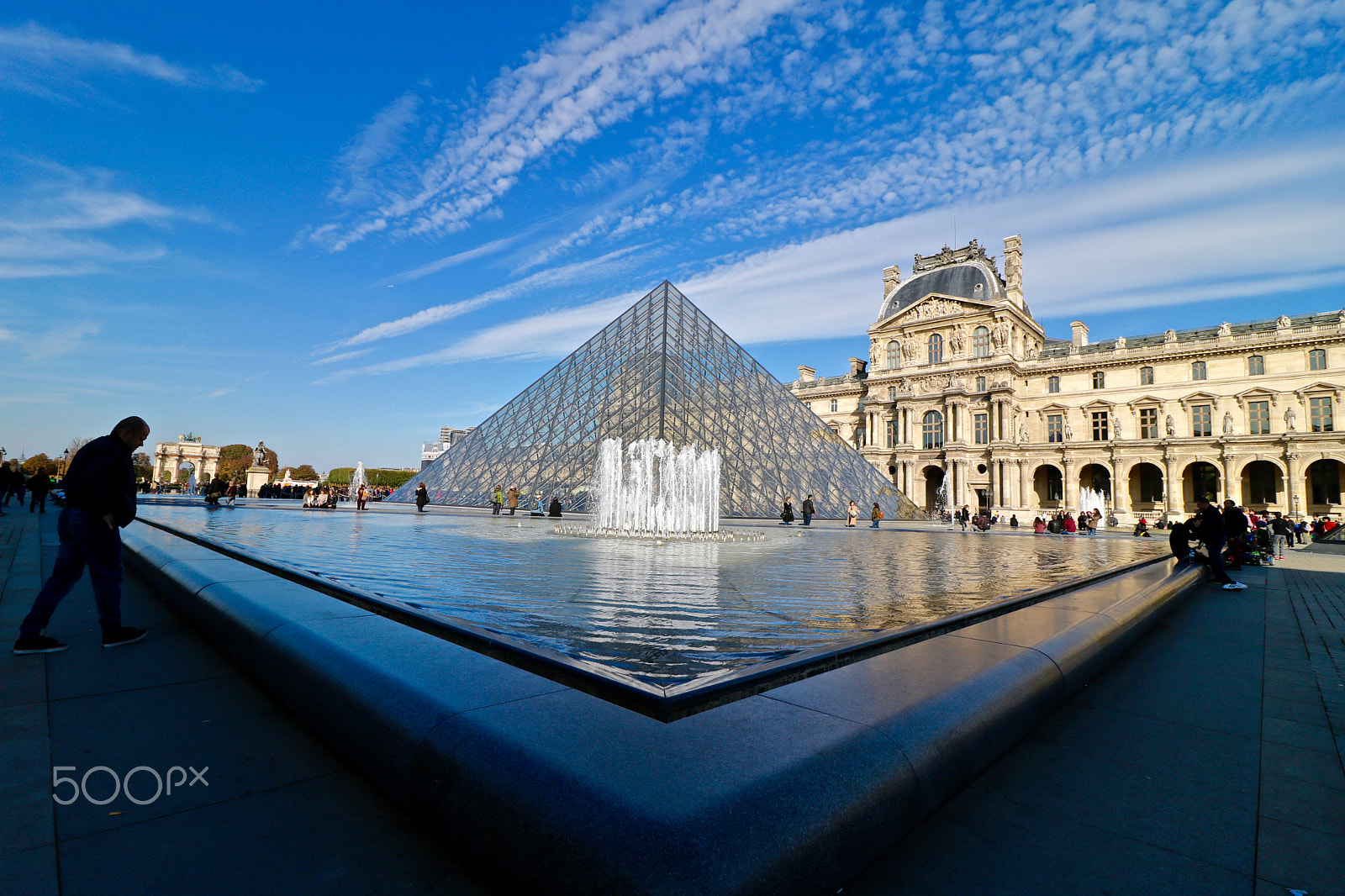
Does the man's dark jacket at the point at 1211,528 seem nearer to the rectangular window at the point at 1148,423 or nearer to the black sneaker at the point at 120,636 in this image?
the black sneaker at the point at 120,636

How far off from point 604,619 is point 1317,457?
126 ft

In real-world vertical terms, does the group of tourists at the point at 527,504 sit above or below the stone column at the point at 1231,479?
below

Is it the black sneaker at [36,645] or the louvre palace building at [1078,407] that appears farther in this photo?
the louvre palace building at [1078,407]

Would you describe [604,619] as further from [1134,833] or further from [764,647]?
[1134,833]

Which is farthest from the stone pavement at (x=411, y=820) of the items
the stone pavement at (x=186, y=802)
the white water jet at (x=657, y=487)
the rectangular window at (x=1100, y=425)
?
the rectangular window at (x=1100, y=425)

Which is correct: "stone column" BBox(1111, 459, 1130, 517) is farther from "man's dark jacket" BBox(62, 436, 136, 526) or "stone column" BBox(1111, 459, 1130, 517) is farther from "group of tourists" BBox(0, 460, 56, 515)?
"group of tourists" BBox(0, 460, 56, 515)

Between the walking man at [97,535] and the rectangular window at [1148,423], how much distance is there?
4101 cm

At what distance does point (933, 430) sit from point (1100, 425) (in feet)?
28.1

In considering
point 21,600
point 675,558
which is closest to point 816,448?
point 675,558

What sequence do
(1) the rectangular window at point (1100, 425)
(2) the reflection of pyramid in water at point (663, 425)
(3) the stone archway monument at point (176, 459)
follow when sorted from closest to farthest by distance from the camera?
1. (2) the reflection of pyramid in water at point (663, 425)
2. (1) the rectangular window at point (1100, 425)
3. (3) the stone archway monument at point (176, 459)

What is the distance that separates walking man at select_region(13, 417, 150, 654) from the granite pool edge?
33.8 inches

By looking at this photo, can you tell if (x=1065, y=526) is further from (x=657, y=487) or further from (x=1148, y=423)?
(x=1148, y=423)

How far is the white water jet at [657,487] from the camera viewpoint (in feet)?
48.5

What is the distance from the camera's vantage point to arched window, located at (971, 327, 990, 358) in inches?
1421
